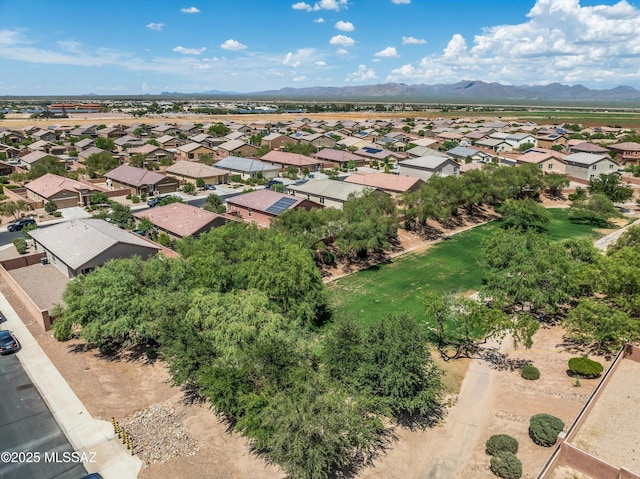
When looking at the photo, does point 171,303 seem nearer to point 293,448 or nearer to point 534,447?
point 293,448

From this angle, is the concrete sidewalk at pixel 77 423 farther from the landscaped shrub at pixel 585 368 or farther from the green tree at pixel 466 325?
the landscaped shrub at pixel 585 368

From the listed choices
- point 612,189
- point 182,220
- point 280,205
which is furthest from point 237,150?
point 612,189

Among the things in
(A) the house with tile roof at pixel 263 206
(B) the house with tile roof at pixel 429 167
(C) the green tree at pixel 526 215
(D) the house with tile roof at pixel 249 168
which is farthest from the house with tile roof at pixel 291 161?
(C) the green tree at pixel 526 215

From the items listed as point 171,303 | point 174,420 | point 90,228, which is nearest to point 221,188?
point 90,228

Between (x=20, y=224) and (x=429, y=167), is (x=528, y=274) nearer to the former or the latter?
(x=429, y=167)

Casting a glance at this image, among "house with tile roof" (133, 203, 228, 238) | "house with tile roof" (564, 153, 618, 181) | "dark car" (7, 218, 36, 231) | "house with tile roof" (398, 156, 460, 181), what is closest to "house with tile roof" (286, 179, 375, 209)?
"house with tile roof" (133, 203, 228, 238)
